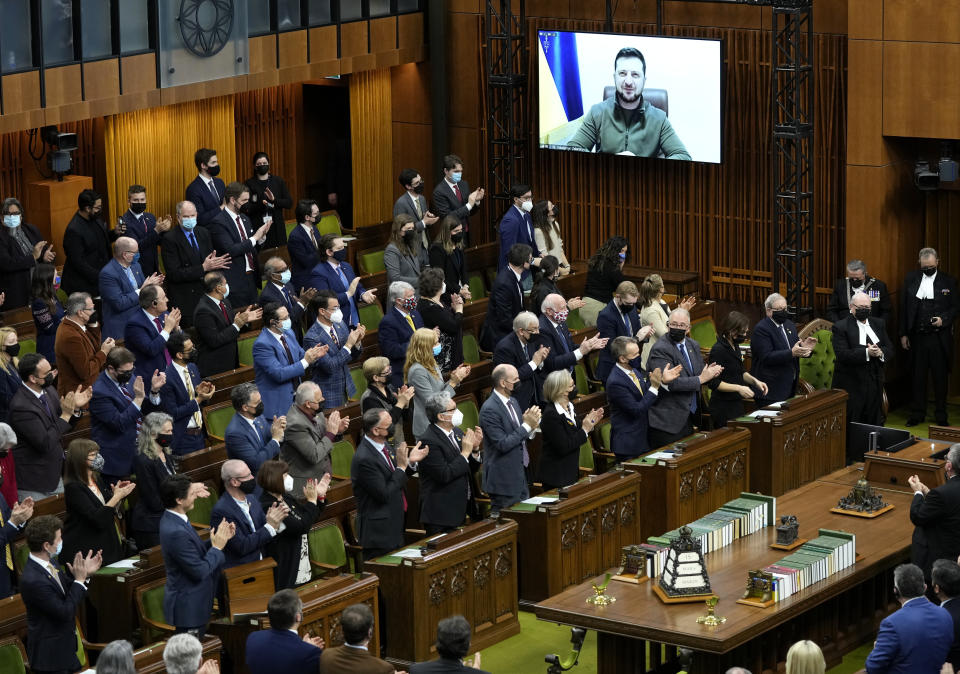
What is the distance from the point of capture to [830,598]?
32.7 ft

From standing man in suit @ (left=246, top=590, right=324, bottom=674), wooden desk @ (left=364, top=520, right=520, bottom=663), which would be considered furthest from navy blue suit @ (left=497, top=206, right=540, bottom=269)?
standing man in suit @ (left=246, top=590, right=324, bottom=674)

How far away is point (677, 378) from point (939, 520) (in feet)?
9.12

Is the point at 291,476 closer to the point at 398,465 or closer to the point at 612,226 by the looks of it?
the point at 398,465

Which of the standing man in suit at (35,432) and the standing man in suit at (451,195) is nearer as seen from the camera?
the standing man in suit at (35,432)

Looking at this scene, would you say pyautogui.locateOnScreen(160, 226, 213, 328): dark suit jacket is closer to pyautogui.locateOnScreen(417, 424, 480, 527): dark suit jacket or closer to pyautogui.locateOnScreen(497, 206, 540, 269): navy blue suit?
pyautogui.locateOnScreen(497, 206, 540, 269): navy blue suit

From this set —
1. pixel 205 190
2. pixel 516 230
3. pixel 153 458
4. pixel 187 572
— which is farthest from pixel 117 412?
pixel 516 230

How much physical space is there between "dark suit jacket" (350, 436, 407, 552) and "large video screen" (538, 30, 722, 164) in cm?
698

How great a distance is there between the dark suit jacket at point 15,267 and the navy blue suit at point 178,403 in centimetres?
310

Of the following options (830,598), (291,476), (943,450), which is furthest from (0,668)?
(943,450)

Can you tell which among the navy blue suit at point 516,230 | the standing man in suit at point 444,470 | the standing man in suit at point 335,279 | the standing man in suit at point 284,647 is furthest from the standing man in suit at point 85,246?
the standing man in suit at point 284,647

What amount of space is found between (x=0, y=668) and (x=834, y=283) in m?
8.98

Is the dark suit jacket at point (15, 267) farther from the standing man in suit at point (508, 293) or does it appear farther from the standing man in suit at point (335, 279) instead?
the standing man in suit at point (508, 293)

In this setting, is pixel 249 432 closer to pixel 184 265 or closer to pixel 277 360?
pixel 277 360

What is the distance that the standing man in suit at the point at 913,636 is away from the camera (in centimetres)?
816
